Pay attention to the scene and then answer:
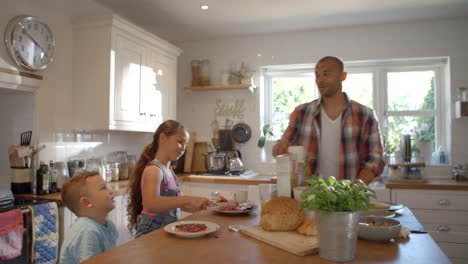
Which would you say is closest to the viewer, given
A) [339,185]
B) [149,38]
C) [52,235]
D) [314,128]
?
[339,185]

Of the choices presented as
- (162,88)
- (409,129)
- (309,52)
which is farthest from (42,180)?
(409,129)

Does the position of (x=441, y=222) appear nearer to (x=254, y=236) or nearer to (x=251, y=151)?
(x=251, y=151)

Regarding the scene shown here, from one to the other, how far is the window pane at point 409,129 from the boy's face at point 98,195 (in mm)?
3192

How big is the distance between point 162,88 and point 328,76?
2.30 metres

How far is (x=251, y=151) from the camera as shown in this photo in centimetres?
432

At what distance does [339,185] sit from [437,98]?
11.8ft

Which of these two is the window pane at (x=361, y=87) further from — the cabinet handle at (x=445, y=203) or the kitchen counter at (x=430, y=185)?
the cabinet handle at (x=445, y=203)

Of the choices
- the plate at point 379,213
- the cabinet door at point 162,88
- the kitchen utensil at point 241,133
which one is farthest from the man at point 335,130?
the kitchen utensil at point 241,133

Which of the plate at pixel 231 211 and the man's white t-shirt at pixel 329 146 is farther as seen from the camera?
the man's white t-shirt at pixel 329 146

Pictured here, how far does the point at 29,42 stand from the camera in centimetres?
265

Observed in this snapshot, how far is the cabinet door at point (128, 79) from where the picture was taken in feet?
10.4

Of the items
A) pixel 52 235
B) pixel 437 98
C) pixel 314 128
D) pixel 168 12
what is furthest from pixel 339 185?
pixel 437 98

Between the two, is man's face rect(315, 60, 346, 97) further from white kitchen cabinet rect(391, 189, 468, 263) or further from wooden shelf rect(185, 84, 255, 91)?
wooden shelf rect(185, 84, 255, 91)

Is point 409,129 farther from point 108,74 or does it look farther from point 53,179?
point 53,179
